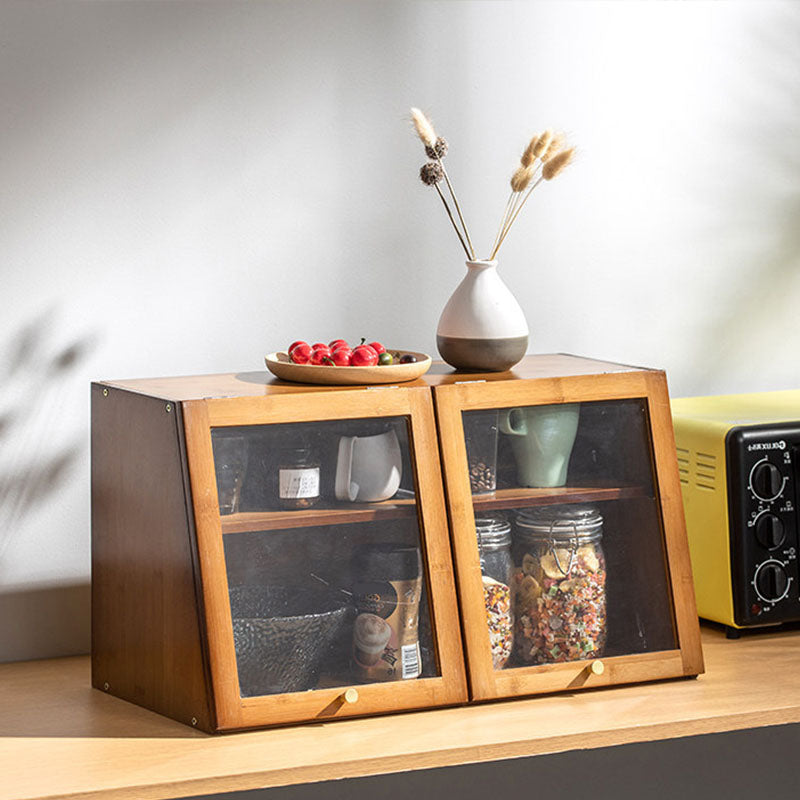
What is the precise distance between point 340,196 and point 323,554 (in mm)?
665

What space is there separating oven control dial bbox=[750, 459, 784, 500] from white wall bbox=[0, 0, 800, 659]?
42 cm

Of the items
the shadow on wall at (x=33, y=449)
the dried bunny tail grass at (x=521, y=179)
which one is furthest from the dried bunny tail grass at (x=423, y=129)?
the shadow on wall at (x=33, y=449)

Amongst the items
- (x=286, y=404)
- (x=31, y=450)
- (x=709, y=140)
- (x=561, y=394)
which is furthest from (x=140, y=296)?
(x=709, y=140)

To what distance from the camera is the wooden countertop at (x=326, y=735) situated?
1523mm

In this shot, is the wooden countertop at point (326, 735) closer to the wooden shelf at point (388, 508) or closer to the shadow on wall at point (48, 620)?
the shadow on wall at point (48, 620)

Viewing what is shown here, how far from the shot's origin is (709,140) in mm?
2312

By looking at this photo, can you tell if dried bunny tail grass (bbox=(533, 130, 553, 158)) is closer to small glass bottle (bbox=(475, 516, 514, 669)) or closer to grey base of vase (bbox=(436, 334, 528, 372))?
grey base of vase (bbox=(436, 334, 528, 372))

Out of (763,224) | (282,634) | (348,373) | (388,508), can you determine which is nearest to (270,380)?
(348,373)

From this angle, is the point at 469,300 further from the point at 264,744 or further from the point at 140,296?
the point at 264,744

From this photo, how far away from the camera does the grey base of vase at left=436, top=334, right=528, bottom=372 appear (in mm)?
1882

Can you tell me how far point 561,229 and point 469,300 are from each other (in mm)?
415

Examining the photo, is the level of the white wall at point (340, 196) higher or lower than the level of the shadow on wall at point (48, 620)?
higher

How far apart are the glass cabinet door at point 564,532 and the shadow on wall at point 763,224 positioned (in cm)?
57

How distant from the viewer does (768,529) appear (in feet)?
6.44
